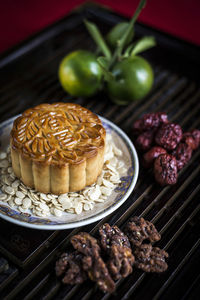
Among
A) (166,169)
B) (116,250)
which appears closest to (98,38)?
(166,169)

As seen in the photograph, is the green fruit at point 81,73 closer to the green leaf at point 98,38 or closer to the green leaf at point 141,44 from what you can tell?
the green leaf at point 98,38

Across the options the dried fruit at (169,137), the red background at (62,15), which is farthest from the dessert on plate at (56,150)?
the red background at (62,15)

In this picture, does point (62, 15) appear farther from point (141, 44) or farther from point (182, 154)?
point (182, 154)

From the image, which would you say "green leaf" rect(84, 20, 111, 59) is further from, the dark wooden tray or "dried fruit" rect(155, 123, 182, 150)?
"dried fruit" rect(155, 123, 182, 150)

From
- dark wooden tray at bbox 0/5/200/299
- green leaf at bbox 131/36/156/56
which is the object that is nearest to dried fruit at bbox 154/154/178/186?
dark wooden tray at bbox 0/5/200/299

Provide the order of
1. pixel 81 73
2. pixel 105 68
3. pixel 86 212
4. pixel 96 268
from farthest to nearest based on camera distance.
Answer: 1. pixel 81 73
2. pixel 105 68
3. pixel 86 212
4. pixel 96 268

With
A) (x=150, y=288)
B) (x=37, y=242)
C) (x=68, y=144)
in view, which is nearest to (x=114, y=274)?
(x=150, y=288)
